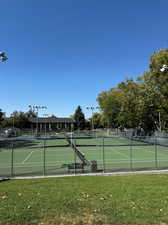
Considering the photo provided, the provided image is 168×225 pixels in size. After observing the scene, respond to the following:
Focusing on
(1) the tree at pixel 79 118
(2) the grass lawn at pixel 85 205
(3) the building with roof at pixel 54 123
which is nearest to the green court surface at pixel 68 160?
(2) the grass lawn at pixel 85 205

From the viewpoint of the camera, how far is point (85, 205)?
5344 mm

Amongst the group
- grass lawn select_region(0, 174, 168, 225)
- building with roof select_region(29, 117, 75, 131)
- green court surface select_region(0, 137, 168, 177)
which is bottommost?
green court surface select_region(0, 137, 168, 177)

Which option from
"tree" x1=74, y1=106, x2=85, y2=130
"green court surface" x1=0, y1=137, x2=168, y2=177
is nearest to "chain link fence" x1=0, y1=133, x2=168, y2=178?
"green court surface" x1=0, y1=137, x2=168, y2=177

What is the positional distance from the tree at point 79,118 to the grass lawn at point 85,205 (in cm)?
9950

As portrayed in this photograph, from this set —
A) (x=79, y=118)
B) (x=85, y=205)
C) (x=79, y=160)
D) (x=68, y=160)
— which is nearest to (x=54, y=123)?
(x=79, y=118)

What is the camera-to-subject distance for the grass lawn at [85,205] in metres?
4.42

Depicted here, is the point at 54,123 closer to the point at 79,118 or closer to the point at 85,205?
the point at 79,118

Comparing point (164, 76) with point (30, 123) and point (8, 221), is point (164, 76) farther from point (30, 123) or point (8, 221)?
point (30, 123)

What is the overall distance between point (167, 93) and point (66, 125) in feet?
298

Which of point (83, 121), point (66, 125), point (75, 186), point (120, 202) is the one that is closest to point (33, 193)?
point (75, 186)

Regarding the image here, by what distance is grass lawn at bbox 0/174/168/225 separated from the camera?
4.42m

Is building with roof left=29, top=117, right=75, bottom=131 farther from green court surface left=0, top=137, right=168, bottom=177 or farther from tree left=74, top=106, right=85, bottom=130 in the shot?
green court surface left=0, top=137, right=168, bottom=177

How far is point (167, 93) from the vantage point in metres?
26.9

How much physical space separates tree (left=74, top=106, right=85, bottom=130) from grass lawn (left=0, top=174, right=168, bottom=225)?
326ft
